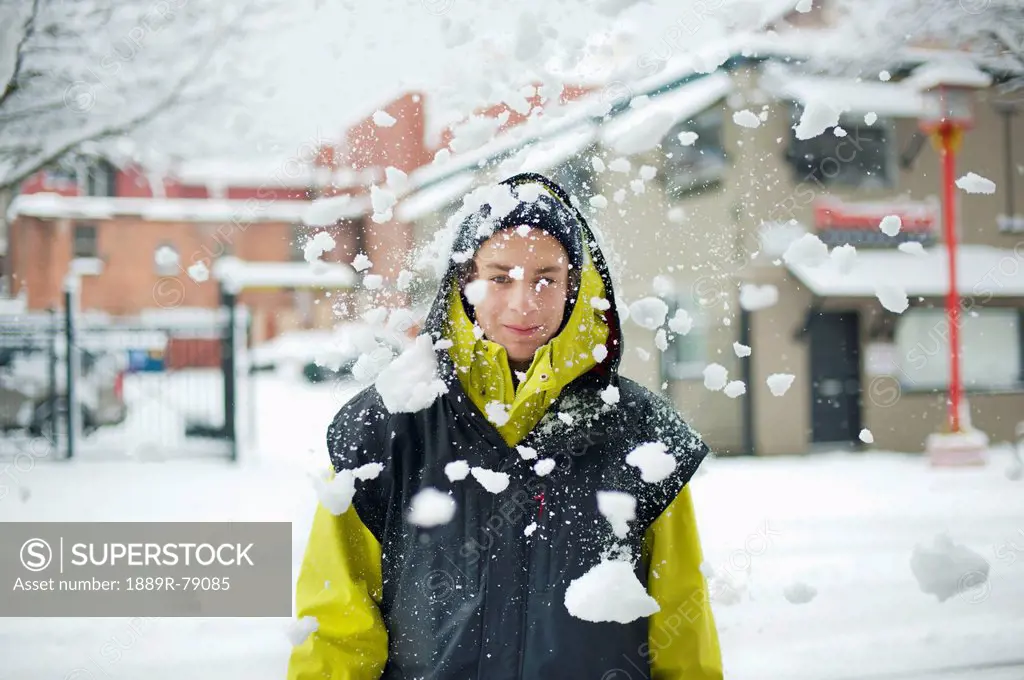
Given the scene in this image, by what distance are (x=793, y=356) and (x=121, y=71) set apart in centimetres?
680

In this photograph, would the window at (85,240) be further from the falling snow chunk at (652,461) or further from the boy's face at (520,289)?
the falling snow chunk at (652,461)

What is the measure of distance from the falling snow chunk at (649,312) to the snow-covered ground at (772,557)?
356 millimetres

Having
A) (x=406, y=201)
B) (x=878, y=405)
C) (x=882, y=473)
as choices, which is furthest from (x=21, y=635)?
(x=878, y=405)

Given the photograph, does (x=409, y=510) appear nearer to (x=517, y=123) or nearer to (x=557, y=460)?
(x=557, y=460)

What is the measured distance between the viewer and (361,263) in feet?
5.71

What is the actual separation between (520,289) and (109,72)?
514 cm

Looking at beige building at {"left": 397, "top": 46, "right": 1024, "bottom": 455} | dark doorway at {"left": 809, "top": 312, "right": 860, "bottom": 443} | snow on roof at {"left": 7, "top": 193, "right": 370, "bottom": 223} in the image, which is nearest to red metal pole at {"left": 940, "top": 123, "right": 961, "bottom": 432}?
beige building at {"left": 397, "top": 46, "right": 1024, "bottom": 455}

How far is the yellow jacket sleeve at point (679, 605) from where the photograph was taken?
4.64 ft

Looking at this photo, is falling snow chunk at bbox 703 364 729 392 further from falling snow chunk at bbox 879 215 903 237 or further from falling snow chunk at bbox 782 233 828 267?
falling snow chunk at bbox 879 215 903 237

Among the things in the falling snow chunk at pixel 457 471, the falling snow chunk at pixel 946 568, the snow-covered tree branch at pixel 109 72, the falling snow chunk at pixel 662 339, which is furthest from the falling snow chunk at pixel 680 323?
the snow-covered tree branch at pixel 109 72

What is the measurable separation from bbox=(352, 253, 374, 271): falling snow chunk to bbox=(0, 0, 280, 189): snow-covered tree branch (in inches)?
101

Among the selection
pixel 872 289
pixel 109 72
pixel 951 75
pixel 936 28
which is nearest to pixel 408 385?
pixel 109 72

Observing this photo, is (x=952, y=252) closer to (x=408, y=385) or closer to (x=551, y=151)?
(x=551, y=151)

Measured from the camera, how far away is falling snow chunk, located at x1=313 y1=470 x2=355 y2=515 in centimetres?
132
